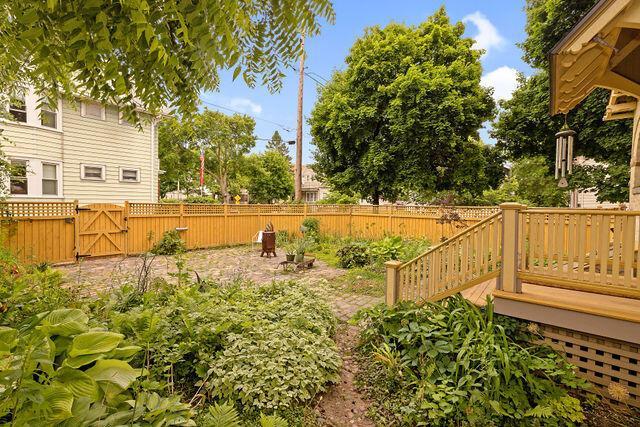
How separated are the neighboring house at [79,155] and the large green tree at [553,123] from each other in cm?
1371

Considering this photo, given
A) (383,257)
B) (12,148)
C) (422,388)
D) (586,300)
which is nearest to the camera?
(422,388)

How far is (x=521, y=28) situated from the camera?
11453 millimetres

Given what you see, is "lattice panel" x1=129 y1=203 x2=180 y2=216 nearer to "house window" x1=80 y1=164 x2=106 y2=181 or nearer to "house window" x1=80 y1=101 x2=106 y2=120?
"house window" x1=80 y1=164 x2=106 y2=181

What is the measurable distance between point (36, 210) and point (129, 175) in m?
4.92

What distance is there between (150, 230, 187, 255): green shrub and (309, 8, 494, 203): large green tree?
708cm

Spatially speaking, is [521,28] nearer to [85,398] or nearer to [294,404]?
[294,404]

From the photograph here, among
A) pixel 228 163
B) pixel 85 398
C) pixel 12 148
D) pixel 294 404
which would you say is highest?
pixel 228 163

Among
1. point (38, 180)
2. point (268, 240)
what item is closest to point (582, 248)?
point (268, 240)

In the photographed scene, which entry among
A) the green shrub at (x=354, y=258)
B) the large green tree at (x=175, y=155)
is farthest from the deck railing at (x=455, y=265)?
the large green tree at (x=175, y=155)

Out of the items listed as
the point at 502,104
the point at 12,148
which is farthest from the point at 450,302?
the point at 12,148

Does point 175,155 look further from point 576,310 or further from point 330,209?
point 576,310

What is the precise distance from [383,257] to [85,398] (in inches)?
282

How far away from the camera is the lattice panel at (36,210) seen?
22.9 ft

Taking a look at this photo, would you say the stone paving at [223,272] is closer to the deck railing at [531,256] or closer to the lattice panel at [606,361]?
the deck railing at [531,256]
